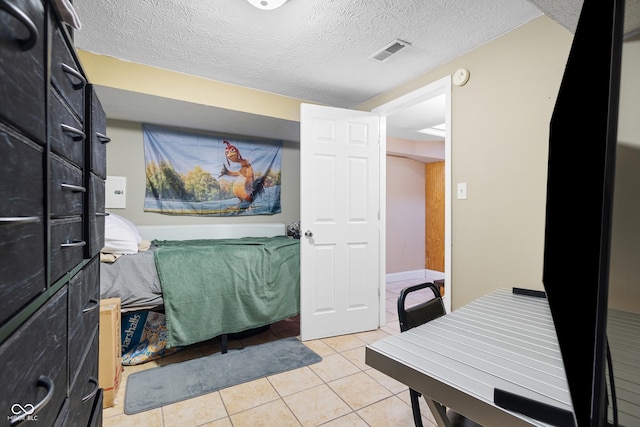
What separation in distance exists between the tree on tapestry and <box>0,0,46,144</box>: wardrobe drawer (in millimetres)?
2756

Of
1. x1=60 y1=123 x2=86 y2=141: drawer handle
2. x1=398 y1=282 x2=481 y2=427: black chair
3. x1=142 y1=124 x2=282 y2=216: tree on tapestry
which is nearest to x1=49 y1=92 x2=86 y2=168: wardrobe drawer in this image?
x1=60 y1=123 x2=86 y2=141: drawer handle

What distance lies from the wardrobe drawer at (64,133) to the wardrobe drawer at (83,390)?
1.73 feet

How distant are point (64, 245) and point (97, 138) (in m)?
0.56

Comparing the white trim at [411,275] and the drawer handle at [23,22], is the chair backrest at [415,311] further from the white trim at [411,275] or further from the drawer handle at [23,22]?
the white trim at [411,275]

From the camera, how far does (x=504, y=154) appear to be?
6.26ft

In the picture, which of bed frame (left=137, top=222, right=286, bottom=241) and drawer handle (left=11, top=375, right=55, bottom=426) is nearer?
drawer handle (left=11, top=375, right=55, bottom=426)

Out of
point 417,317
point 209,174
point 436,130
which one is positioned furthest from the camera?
point 436,130

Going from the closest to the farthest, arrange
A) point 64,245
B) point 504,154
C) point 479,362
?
1. point 64,245
2. point 479,362
3. point 504,154

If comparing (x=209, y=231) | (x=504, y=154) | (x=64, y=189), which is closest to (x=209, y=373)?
(x=209, y=231)

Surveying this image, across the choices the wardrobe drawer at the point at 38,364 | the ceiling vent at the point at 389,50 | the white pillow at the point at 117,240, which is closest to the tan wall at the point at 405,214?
the ceiling vent at the point at 389,50

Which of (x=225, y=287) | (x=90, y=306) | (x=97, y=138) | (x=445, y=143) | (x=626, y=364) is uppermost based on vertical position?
(x=445, y=143)

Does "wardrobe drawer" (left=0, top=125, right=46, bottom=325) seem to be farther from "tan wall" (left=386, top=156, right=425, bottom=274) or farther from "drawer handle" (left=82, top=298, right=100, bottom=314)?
"tan wall" (left=386, top=156, right=425, bottom=274)

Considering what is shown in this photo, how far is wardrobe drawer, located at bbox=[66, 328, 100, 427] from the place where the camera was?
0.75 metres

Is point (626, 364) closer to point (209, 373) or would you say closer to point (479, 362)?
point (479, 362)
